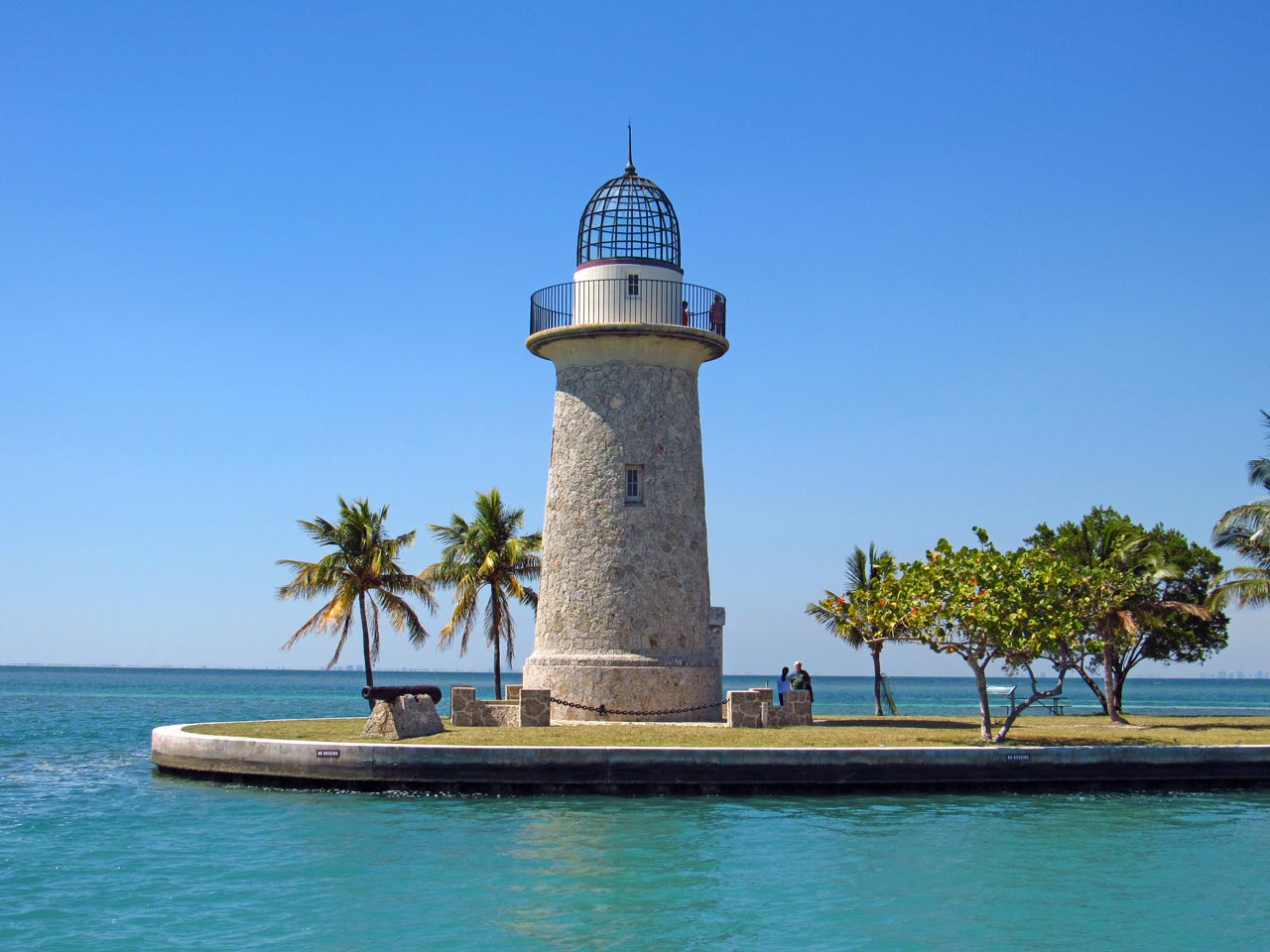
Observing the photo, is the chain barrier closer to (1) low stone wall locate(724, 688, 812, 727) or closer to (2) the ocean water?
(1) low stone wall locate(724, 688, 812, 727)

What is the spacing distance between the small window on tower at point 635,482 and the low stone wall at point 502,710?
463cm

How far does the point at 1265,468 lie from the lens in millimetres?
35375

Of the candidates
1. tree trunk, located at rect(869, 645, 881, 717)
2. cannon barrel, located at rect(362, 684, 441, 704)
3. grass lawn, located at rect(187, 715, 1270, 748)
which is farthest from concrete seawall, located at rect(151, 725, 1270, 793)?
tree trunk, located at rect(869, 645, 881, 717)

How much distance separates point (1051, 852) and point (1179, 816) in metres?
4.38

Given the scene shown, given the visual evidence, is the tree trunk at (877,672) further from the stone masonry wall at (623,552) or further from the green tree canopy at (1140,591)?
the stone masonry wall at (623,552)

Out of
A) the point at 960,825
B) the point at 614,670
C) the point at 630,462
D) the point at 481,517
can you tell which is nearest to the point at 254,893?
the point at 960,825

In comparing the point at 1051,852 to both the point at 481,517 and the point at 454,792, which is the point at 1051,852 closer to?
the point at 454,792

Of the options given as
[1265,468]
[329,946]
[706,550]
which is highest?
[1265,468]

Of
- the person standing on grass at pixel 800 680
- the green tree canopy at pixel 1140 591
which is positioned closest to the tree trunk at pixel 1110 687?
the green tree canopy at pixel 1140 591

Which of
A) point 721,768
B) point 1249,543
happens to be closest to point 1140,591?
point 1249,543

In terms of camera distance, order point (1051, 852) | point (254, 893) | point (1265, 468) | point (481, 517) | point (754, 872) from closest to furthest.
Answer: point (254, 893), point (754, 872), point (1051, 852), point (1265, 468), point (481, 517)

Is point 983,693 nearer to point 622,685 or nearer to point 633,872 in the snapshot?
point 622,685

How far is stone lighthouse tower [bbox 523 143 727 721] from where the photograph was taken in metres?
28.4

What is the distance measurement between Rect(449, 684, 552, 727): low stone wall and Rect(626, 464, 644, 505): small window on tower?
4.63 metres
